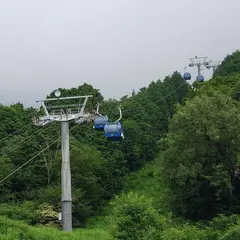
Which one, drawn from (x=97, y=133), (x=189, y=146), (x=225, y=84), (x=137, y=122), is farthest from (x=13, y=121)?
(x=189, y=146)

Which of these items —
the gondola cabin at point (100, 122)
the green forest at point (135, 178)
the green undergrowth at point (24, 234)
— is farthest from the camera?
the gondola cabin at point (100, 122)

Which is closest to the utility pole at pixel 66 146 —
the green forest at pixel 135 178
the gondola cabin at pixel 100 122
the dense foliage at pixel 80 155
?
the dense foliage at pixel 80 155

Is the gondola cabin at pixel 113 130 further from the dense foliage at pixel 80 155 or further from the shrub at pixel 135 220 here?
the shrub at pixel 135 220

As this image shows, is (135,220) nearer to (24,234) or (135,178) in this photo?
(24,234)

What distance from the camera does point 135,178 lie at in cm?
4050

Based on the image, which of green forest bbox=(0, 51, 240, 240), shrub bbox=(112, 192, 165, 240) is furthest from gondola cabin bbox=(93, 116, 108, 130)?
shrub bbox=(112, 192, 165, 240)

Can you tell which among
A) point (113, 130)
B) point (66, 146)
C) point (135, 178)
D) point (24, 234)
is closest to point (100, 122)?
Answer: point (113, 130)

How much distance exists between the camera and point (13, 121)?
4269cm

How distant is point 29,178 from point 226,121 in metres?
14.3

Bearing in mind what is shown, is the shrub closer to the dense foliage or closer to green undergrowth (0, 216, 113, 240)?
green undergrowth (0, 216, 113, 240)

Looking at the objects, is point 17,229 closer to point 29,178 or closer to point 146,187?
point 29,178

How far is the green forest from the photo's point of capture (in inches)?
743

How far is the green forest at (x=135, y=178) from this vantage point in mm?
18875

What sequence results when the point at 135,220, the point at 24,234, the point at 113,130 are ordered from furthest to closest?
the point at 113,130
the point at 135,220
the point at 24,234
